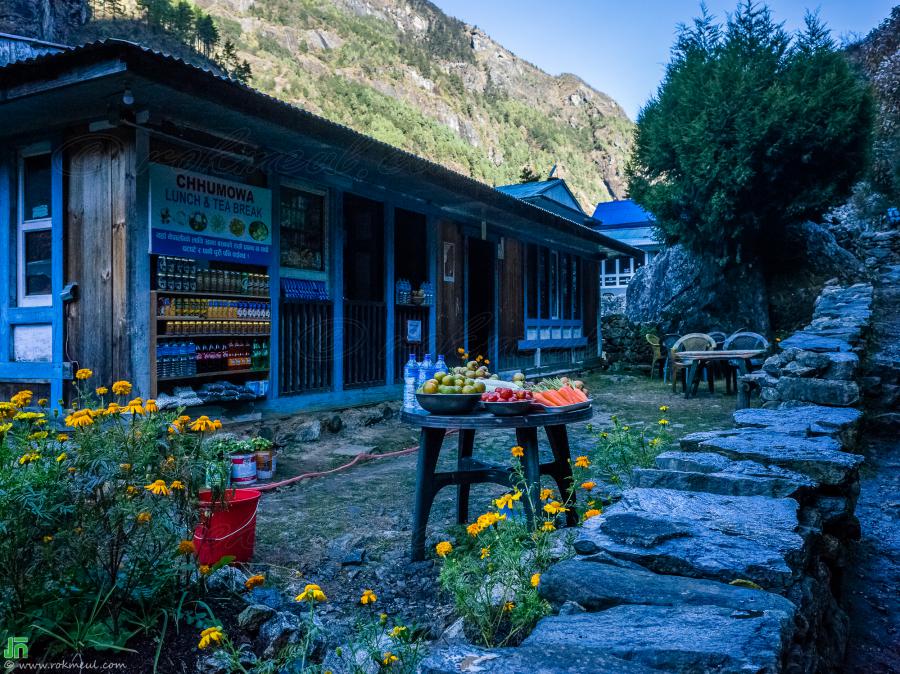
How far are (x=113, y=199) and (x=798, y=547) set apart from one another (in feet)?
19.4

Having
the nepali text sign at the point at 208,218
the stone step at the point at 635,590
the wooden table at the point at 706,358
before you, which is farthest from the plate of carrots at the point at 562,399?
the wooden table at the point at 706,358

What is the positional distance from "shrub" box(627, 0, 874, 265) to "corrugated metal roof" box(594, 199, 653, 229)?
13.5 m

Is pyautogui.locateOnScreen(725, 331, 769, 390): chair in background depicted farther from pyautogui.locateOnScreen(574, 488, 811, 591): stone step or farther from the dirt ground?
pyautogui.locateOnScreen(574, 488, 811, 591): stone step

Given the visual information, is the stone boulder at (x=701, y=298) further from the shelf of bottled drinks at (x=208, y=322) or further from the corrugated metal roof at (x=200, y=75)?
the shelf of bottled drinks at (x=208, y=322)

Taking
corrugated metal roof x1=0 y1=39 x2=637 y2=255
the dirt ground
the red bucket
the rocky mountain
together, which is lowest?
the dirt ground

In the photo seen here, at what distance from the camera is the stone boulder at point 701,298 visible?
15.3m

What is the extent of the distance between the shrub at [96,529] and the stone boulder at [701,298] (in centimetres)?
1503

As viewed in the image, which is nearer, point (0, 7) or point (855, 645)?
point (855, 645)

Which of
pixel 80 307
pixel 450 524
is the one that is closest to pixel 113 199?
pixel 80 307

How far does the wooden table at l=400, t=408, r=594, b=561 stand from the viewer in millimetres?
3213

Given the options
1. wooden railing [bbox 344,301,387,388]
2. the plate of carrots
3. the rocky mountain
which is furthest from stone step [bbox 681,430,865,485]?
the rocky mountain

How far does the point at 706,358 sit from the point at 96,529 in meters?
9.48

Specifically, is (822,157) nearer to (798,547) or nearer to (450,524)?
(450,524)

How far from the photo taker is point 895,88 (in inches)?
976
